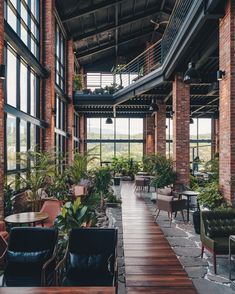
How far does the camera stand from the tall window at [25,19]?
273 inches

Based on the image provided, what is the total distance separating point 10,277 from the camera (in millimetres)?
3258

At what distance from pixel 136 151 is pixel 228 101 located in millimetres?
14005

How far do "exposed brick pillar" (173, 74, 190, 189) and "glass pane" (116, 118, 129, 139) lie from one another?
33.6 feet

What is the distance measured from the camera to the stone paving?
376cm

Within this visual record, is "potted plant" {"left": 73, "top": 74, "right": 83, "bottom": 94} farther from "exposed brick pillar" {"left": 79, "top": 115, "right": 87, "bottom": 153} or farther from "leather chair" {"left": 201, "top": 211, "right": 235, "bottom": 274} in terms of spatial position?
"leather chair" {"left": 201, "top": 211, "right": 235, "bottom": 274}

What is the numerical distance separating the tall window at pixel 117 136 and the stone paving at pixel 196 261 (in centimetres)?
1234

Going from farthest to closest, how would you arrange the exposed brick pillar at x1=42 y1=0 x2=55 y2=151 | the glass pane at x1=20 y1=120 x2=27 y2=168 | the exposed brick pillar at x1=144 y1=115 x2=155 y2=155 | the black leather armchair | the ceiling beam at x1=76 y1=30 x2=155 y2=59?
the exposed brick pillar at x1=144 y1=115 x2=155 y2=155 → the ceiling beam at x1=76 y1=30 x2=155 y2=59 → the exposed brick pillar at x1=42 y1=0 x2=55 y2=151 → the glass pane at x1=20 y1=120 x2=27 y2=168 → the black leather armchair

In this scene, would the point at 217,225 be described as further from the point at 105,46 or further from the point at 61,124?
the point at 105,46

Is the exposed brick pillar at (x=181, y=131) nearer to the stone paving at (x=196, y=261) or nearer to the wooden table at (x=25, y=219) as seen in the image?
the stone paving at (x=196, y=261)

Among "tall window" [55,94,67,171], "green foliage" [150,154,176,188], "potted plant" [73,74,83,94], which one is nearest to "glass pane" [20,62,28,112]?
"tall window" [55,94,67,171]

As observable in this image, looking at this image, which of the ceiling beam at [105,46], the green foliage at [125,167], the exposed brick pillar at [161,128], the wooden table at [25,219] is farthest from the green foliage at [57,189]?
the ceiling beam at [105,46]

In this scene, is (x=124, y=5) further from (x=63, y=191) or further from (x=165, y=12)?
(x=63, y=191)

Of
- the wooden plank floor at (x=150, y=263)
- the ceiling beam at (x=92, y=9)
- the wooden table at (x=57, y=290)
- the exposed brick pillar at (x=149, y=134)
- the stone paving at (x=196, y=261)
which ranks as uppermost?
the ceiling beam at (x=92, y=9)

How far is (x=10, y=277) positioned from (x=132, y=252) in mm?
2161
